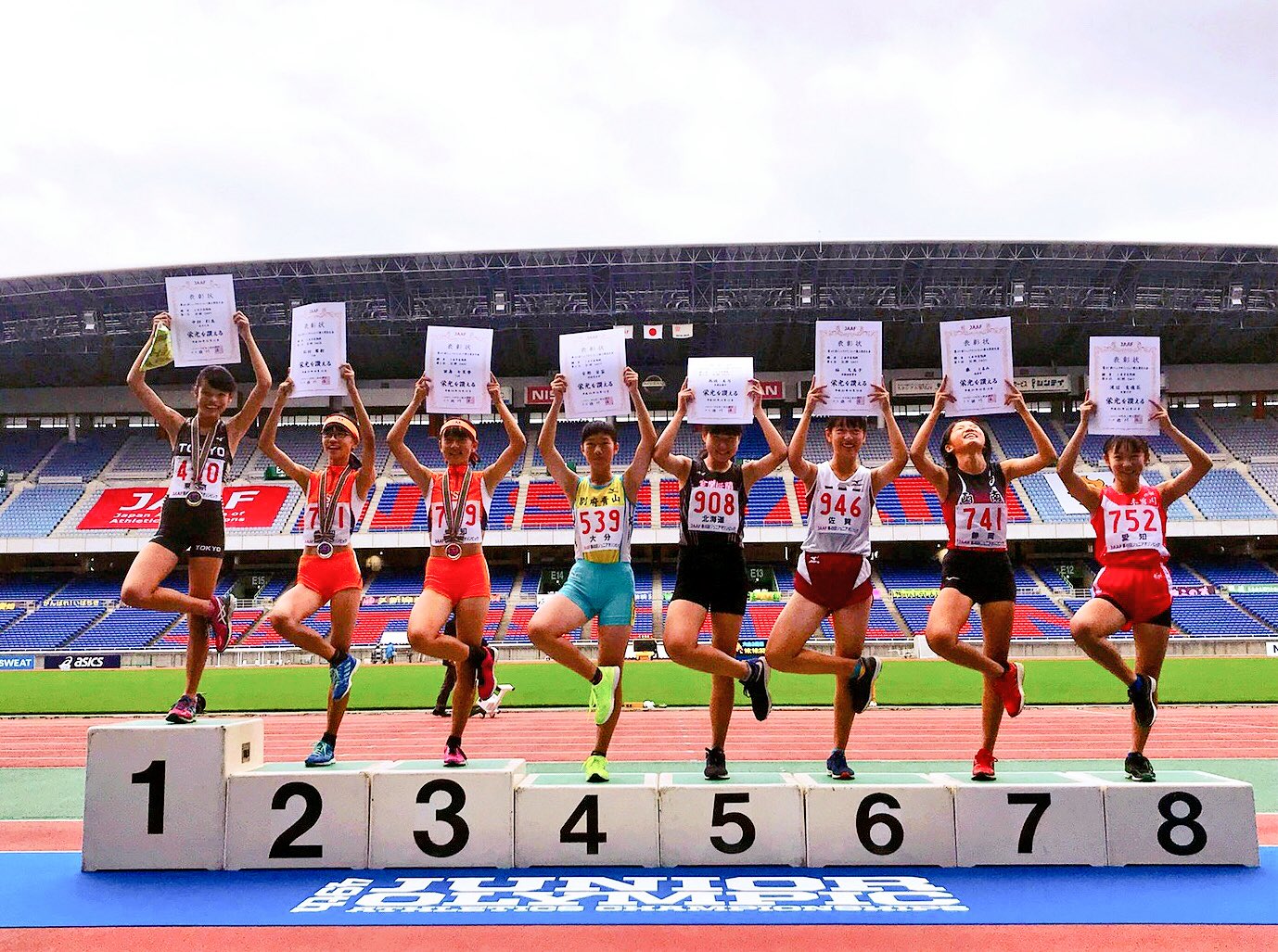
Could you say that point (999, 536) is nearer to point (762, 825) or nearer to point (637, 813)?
point (762, 825)

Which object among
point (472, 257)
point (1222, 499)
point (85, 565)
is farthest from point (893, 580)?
point (85, 565)

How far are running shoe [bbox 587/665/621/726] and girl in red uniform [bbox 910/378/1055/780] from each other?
2234mm

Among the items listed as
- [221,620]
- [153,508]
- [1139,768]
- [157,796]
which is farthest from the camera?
[153,508]

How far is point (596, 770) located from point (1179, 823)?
12.0 feet

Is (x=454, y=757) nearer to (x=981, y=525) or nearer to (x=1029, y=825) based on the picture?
(x=1029, y=825)

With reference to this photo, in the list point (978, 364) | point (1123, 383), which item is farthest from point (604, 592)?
point (1123, 383)

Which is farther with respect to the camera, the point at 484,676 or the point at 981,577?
the point at 484,676

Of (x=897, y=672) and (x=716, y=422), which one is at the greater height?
(x=716, y=422)

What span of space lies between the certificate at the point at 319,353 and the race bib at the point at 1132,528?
5.96 m

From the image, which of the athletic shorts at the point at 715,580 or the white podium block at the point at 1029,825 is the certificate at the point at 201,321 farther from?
the white podium block at the point at 1029,825

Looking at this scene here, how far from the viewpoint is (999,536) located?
6.44 m

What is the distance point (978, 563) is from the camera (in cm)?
637

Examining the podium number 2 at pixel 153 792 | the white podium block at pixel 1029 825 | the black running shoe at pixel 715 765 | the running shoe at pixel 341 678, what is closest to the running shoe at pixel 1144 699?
the white podium block at pixel 1029 825

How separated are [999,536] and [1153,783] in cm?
184
